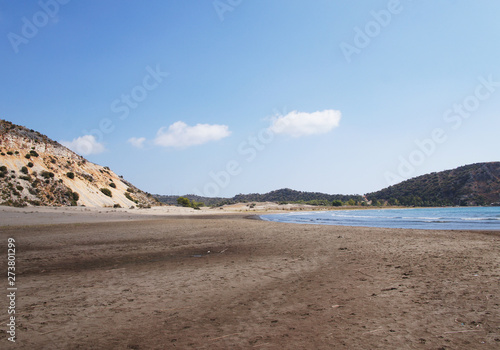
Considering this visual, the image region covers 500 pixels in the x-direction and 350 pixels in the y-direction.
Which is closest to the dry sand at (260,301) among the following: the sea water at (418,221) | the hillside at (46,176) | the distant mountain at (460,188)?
the sea water at (418,221)

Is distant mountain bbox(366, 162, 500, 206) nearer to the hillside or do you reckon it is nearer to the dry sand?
the hillside

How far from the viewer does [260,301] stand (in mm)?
6762

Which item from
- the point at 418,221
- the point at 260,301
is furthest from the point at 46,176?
the point at 418,221

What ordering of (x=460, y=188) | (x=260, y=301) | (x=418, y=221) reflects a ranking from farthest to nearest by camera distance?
(x=460, y=188) → (x=418, y=221) → (x=260, y=301)

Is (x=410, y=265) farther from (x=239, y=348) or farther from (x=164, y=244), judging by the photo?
(x=164, y=244)

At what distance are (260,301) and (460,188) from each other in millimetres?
146307

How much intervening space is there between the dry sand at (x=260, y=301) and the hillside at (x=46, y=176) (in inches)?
1770

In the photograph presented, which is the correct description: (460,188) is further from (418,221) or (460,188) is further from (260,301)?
(260,301)

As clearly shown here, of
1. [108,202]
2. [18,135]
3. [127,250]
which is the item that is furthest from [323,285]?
[18,135]

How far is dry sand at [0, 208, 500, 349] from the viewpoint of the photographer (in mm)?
4820

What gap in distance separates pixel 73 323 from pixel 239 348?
3.36 m

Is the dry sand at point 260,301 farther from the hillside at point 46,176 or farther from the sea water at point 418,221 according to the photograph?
the hillside at point 46,176

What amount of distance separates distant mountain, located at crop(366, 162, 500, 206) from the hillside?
395 feet

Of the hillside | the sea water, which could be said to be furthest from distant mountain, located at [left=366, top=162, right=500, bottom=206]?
the hillside
